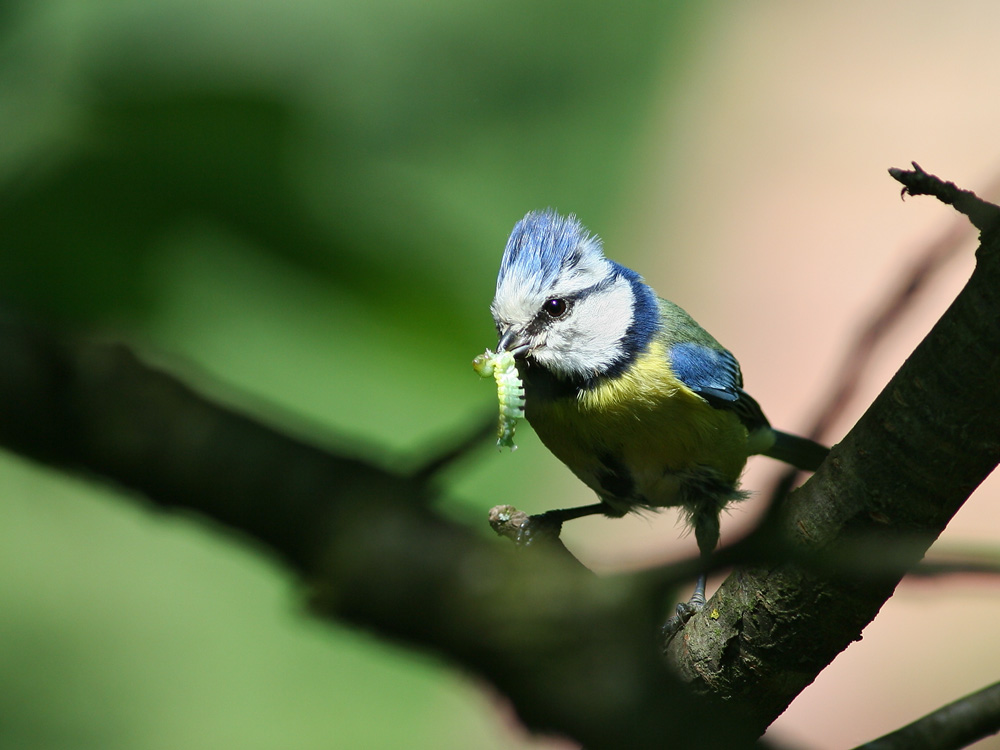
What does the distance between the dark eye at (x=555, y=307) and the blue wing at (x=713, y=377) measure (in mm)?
286

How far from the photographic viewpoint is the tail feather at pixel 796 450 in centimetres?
252

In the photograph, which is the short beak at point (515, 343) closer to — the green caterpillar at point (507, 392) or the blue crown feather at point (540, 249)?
the blue crown feather at point (540, 249)

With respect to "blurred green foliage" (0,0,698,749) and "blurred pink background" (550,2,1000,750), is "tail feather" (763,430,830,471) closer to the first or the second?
"blurred pink background" (550,2,1000,750)

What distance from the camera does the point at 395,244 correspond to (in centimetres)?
50

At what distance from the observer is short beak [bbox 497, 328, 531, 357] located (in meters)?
2.19

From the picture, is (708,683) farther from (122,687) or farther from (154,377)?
(122,687)

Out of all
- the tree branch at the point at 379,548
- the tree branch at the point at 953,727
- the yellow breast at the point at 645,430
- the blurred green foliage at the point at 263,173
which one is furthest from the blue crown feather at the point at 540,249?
the tree branch at the point at 379,548

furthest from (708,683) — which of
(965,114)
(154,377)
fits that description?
(965,114)

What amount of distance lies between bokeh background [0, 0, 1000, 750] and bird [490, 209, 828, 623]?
0.26 metres

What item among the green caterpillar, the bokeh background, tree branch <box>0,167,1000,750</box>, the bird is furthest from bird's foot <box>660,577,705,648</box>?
tree branch <box>0,167,1000,750</box>

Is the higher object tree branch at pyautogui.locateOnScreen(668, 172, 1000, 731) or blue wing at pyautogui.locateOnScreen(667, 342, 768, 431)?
tree branch at pyautogui.locateOnScreen(668, 172, 1000, 731)

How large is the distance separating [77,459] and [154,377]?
0.05 m

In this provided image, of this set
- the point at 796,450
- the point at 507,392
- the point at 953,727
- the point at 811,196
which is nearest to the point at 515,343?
the point at 507,392

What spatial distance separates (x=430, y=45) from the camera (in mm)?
690
